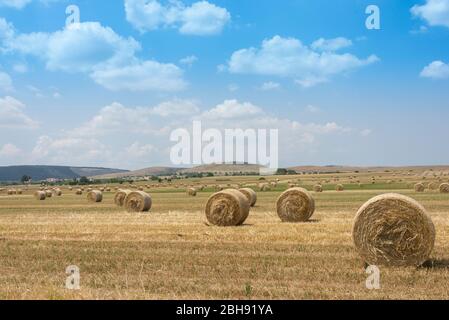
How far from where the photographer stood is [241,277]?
11508 millimetres

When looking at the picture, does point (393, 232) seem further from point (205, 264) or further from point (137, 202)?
point (137, 202)

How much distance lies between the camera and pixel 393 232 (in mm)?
13195

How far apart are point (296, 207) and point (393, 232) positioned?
11218 mm

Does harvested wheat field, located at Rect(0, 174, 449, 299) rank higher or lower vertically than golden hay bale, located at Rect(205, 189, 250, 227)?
lower

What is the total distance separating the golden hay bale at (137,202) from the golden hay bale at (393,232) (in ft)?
68.7

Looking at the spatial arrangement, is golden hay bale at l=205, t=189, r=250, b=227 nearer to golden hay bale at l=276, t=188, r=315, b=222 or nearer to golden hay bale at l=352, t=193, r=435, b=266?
golden hay bale at l=276, t=188, r=315, b=222

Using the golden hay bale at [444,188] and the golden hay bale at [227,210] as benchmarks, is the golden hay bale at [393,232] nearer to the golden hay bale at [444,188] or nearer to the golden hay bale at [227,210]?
the golden hay bale at [227,210]

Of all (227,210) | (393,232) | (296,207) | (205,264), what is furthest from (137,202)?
(393,232)

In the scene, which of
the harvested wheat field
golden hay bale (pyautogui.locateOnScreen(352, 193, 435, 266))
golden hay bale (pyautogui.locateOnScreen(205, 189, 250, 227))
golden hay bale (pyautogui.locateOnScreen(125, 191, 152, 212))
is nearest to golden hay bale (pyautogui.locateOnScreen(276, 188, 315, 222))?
golden hay bale (pyautogui.locateOnScreen(205, 189, 250, 227))

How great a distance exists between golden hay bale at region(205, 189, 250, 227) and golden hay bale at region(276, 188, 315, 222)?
7.67ft

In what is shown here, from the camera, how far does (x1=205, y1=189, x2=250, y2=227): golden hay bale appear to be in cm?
2231

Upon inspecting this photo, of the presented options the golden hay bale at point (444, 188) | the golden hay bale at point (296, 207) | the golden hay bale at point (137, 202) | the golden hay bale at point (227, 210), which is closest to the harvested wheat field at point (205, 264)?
the golden hay bale at point (227, 210)

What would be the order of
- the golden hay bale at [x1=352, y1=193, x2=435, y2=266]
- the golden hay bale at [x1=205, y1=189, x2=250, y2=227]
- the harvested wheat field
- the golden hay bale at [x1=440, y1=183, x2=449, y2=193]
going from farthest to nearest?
the golden hay bale at [x1=440, y1=183, x2=449, y2=193]
the golden hay bale at [x1=205, y1=189, x2=250, y2=227]
the golden hay bale at [x1=352, y1=193, x2=435, y2=266]
the harvested wheat field
